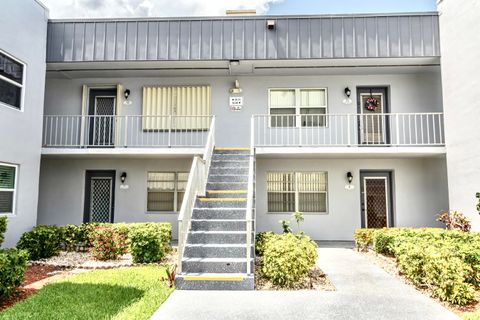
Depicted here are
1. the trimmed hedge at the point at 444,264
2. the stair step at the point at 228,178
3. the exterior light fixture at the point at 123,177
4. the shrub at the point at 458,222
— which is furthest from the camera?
the exterior light fixture at the point at 123,177

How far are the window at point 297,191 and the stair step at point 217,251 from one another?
491 centimetres

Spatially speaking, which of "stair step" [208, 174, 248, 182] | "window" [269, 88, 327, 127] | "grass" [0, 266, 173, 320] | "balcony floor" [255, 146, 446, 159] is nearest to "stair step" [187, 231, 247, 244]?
"grass" [0, 266, 173, 320]

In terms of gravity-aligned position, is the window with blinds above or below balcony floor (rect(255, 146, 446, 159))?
above

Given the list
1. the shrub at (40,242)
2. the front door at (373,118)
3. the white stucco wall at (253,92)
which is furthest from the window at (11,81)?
the front door at (373,118)

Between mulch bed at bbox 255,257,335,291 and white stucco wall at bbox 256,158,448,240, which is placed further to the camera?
white stucco wall at bbox 256,158,448,240

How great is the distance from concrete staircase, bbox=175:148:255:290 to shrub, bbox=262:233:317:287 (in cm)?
37

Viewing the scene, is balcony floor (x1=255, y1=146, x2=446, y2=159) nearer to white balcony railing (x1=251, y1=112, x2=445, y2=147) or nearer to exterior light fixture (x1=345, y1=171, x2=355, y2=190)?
white balcony railing (x1=251, y1=112, x2=445, y2=147)

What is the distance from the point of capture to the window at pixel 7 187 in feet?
30.0

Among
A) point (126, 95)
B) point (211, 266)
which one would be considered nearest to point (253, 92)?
point (126, 95)

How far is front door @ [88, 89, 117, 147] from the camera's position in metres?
12.3

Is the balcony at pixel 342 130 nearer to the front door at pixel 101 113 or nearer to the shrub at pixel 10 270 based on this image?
the front door at pixel 101 113

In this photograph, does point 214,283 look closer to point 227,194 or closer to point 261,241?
point 261,241

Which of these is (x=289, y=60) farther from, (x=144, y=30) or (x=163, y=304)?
(x=163, y=304)

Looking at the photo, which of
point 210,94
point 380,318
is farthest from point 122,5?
point 380,318
